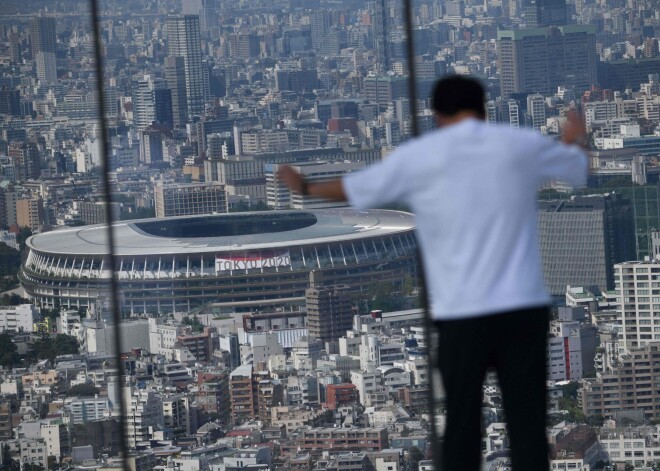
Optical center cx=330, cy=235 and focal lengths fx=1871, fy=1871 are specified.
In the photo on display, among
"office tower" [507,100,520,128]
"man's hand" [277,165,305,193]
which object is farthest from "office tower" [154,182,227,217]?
"man's hand" [277,165,305,193]

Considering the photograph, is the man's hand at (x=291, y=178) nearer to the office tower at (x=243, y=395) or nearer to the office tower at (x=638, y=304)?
the office tower at (x=243, y=395)

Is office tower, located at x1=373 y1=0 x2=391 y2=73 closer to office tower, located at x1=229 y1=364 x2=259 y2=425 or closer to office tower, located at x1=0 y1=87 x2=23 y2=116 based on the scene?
office tower, located at x1=0 y1=87 x2=23 y2=116

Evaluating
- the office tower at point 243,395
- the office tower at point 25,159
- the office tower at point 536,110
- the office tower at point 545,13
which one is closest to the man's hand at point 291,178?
the office tower at point 243,395

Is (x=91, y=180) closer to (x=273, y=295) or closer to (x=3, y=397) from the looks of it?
(x=273, y=295)

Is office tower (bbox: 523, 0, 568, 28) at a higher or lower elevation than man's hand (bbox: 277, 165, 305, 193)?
lower

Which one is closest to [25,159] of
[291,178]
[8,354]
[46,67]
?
[46,67]
